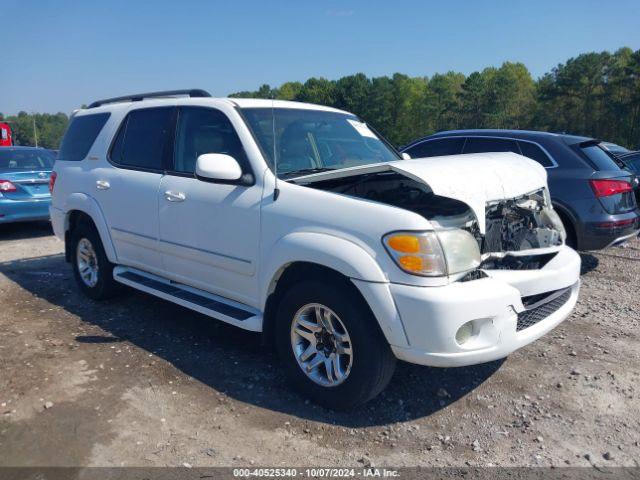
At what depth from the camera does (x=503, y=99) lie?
7306 cm

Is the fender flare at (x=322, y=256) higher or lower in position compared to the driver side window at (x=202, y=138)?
lower

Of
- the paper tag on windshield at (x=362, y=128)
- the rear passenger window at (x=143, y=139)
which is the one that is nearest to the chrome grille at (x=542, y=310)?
the paper tag on windshield at (x=362, y=128)

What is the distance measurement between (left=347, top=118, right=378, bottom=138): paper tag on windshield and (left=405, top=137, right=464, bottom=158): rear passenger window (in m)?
3.17

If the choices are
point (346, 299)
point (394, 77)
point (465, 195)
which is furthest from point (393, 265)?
point (394, 77)

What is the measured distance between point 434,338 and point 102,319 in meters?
3.50

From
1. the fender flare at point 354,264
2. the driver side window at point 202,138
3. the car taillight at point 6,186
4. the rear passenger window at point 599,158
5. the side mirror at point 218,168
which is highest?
the driver side window at point 202,138

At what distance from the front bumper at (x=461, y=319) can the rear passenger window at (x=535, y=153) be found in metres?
3.95

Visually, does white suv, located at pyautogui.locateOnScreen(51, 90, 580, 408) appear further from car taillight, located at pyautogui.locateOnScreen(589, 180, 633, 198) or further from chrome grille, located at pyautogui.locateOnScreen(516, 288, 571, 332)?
car taillight, located at pyautogui.locateOnScreen(589, 180, 633, 198)

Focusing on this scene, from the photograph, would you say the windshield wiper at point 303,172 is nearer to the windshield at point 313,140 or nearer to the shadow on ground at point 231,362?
the windshield at point 313,140

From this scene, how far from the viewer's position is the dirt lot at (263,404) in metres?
2.93

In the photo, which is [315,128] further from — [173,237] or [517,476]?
[517,476]

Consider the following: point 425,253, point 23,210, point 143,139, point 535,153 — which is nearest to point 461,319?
point 425,253

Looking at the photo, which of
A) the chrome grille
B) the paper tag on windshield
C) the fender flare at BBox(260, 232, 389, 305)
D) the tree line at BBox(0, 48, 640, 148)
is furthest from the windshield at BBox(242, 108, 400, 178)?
the tree line at BBox(0, 48, 640, 148)

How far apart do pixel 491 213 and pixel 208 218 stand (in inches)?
80.3
